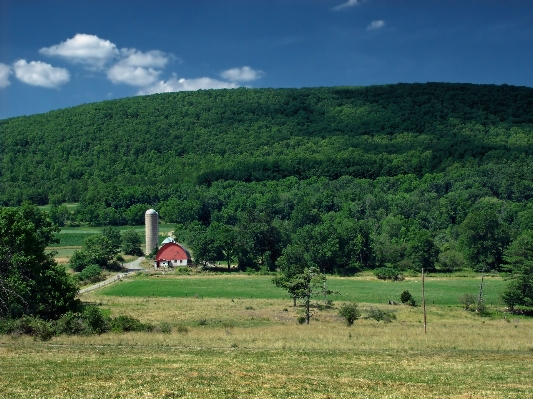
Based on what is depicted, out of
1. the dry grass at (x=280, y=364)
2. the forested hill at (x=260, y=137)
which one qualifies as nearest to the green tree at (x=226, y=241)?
the dry grass at (x=280, y=364)

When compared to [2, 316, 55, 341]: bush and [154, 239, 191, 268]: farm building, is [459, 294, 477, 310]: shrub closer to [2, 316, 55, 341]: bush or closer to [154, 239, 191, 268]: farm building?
[2, 316, 55, 341]: bush

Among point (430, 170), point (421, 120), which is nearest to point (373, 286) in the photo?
point (430, 170)

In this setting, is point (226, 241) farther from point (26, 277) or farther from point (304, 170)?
point (304, 170)

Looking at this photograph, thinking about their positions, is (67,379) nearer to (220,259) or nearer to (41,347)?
(41,347)

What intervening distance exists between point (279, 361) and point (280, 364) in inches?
26.7

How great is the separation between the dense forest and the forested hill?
0.47 m

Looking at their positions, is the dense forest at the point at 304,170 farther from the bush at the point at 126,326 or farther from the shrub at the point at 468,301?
the bush at the point at 126,326

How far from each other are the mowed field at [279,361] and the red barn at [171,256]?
37582 mm

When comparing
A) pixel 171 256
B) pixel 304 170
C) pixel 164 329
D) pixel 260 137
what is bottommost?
pixel 164 329

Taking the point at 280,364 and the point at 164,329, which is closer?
the point at 280,364

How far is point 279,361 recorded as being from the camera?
2005 cm

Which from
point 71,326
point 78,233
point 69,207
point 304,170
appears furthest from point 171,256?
point 304,170

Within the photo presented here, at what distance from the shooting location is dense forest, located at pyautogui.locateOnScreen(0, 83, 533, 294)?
75250mm

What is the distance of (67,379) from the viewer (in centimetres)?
1592
